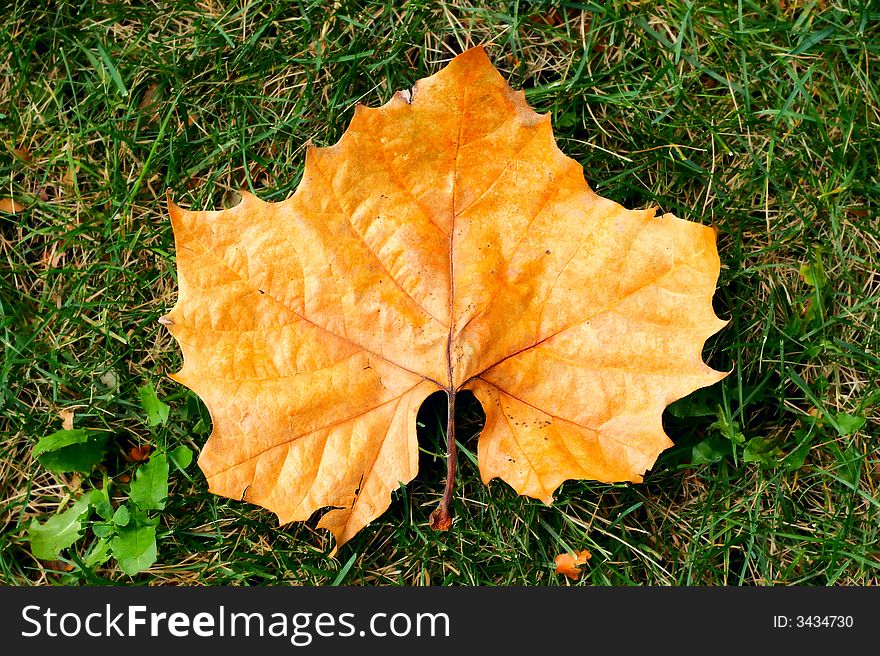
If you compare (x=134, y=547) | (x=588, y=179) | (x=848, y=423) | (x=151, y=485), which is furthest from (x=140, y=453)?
(x=848, y=423)

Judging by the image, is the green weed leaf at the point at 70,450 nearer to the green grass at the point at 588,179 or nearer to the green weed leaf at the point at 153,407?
the green grass at the point at 588,179

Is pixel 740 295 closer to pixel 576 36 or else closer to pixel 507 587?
pixel 576 36

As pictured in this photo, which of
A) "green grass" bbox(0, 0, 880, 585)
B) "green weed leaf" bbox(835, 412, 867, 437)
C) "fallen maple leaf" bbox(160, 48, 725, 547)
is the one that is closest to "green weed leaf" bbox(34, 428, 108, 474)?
"green grass" bbox(0, 0, 880, 585)

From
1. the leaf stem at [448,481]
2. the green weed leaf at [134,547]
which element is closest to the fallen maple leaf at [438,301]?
the leaf stem at [448,481]

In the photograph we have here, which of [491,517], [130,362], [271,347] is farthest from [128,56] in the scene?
[491,517]

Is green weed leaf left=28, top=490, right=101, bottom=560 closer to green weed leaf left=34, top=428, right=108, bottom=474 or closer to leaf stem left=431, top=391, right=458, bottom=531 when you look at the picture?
green weed leaf left=34, top=428, right=108, bottom=474

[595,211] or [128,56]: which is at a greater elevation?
[128,56]
